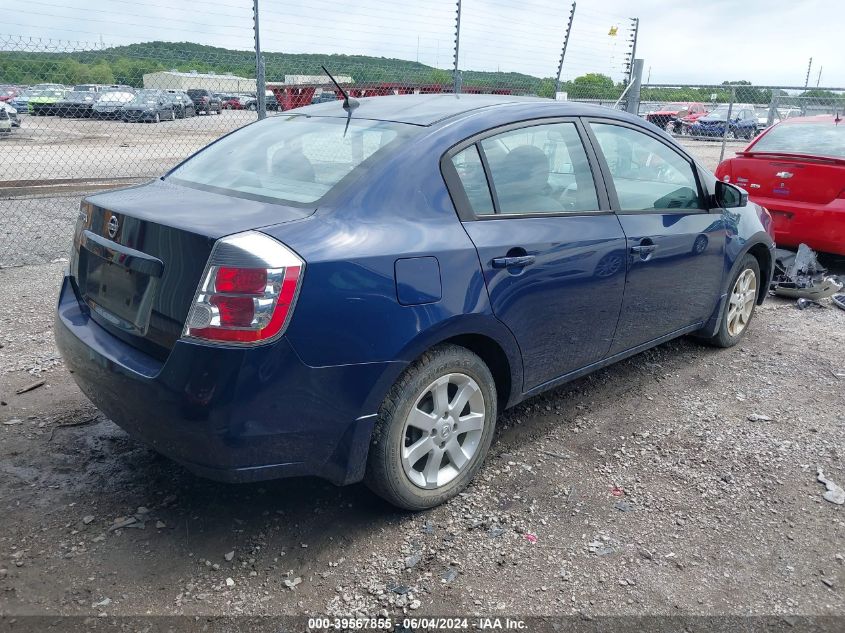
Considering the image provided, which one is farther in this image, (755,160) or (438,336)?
(755,160)

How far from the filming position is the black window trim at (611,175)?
11.7 feet

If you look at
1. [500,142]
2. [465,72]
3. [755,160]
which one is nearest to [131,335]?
[500,142]

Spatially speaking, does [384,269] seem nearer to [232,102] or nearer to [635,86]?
[232,102]

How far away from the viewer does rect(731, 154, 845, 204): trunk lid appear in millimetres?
6395

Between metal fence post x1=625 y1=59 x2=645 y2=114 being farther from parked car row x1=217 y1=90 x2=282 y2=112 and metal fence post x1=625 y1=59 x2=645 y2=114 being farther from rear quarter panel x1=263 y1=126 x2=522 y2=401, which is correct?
rear quarter panel x1=263 y1=126 x2=522 y2=401

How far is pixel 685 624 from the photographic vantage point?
7.78 ft

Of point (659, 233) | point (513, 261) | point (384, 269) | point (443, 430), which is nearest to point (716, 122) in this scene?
point (659, 233)

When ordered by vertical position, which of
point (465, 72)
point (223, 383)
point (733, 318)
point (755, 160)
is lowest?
point (733, 318)

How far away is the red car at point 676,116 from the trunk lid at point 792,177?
18007mm

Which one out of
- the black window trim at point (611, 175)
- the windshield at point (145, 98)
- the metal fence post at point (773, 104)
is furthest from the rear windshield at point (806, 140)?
the windshield at point (145, 98)

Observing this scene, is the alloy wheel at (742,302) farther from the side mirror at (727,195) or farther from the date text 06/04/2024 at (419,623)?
the date text 06/04/2024 at (419,623)

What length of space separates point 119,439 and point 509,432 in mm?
1944

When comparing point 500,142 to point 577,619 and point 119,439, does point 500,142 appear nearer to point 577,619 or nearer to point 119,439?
point 577,619

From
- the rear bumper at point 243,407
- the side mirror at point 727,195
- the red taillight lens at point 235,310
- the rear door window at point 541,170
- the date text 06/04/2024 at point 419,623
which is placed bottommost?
the date text 06/04/2024 at point 419,623
